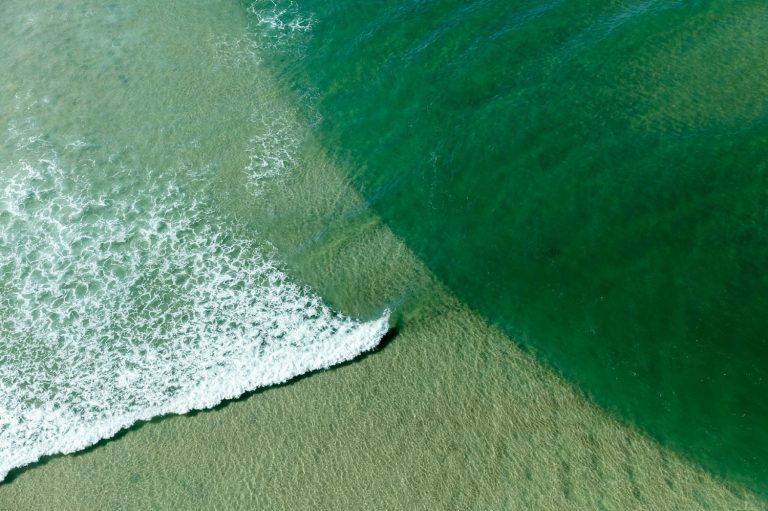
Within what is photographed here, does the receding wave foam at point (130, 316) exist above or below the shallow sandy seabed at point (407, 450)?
above

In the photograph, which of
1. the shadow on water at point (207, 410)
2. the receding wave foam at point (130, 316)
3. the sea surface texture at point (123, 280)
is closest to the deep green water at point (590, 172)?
the shadow on water at point (207, 410)

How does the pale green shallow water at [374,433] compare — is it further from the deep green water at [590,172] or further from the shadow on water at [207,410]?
the deep green water at [590,172]

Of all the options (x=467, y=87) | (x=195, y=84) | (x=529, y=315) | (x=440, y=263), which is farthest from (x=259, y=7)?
(x=529, y=315)

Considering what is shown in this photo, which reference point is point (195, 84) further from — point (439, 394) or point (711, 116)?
point (711, 116)

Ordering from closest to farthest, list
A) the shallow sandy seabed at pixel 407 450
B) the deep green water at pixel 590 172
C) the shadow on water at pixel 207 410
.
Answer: the shallow sandy seabed at pixel 407 450, the shadow on water at pixel 207 410, the deep green water at pixel 590 172

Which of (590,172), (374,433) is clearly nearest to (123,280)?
(374,433)

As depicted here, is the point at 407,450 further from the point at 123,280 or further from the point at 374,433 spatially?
the point at 123,280

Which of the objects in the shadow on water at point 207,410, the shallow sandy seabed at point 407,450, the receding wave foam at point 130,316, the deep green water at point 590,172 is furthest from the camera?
the receding wave foam at point 130,316
